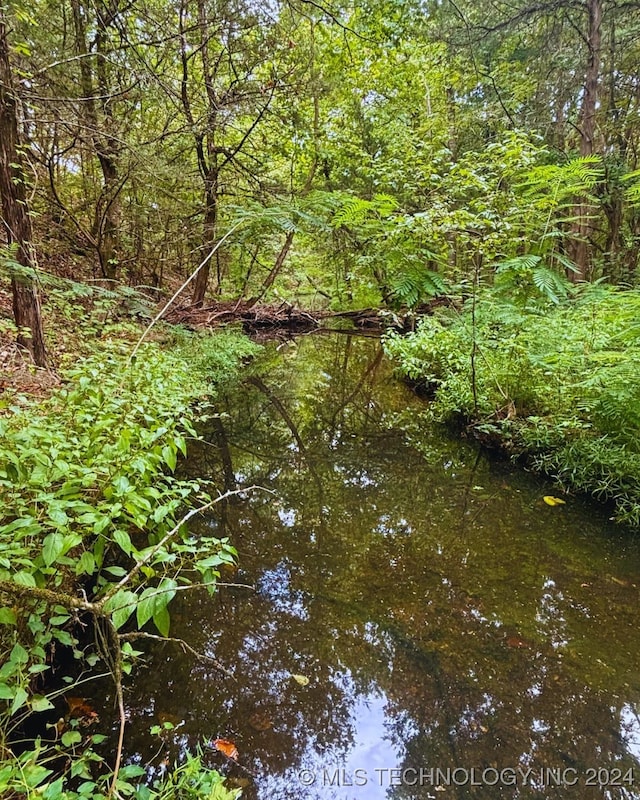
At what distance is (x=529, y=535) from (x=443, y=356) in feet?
10.0

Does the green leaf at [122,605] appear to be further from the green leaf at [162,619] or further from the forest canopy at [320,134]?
the forest canopy at [320,134]

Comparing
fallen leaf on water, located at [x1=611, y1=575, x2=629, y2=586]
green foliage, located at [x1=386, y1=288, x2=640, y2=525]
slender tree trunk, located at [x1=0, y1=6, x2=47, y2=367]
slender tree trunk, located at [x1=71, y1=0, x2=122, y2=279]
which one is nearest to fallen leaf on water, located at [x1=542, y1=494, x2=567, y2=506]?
green foliage, located at [x1=386, y1=288, x2=640, y2=525]

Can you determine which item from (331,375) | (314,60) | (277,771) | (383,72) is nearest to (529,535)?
(277,771)

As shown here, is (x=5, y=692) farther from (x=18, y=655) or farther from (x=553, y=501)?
(x=553, y=501)

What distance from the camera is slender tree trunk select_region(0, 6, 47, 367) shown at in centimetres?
356

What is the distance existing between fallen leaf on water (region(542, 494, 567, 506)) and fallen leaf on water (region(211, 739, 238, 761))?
3.16m

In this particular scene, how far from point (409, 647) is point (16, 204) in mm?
4692

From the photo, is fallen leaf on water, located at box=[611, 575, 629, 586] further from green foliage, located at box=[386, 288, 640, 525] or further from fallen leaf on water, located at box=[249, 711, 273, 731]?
fallen leaf on water, located at box=[249, 711, 273, 731]

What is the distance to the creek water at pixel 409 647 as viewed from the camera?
1892mm

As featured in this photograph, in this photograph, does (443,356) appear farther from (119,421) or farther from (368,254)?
(368,254)

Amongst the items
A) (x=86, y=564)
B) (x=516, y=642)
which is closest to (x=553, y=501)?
(x=516, y=642)

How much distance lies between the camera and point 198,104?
6.83m

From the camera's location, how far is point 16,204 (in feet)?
12.6

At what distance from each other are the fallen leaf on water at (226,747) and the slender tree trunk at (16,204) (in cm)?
340
